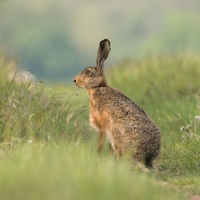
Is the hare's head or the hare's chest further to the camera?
the hare's head

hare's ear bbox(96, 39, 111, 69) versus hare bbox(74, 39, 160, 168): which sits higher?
hare's ear bbox(96, 39, 111, 69)

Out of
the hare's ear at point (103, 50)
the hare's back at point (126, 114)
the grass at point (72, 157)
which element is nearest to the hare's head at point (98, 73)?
the hare's ear at point (103, 50)

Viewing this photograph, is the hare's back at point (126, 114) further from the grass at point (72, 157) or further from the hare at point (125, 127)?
the grass at point (72, 157)

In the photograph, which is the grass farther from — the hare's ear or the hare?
the hare's ear

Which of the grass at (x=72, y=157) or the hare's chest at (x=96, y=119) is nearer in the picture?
the grass at (x=72, y=157)

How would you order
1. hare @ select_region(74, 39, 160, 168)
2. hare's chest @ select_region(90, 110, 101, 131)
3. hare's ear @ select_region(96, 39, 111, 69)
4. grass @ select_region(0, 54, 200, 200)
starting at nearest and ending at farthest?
grass @ select_region(0, 54, 200, 200), hare @ select_region(74, 39, 160, 168), hare's chest @ select_region(90, 110, 101, 131), hare's ear @ select_region(96, 39, 111, 69)

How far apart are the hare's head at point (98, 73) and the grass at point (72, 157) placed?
387 millimetres

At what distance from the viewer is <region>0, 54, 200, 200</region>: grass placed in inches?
259

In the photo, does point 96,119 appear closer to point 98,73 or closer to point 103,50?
point 98,73

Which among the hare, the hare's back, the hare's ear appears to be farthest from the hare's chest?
the hare's ear

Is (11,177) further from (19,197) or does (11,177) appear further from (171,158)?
(171,158)

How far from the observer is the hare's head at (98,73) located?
35.1 ft

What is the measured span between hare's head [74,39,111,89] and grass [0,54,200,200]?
387 millimetres

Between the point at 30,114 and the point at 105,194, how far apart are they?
168 inches
